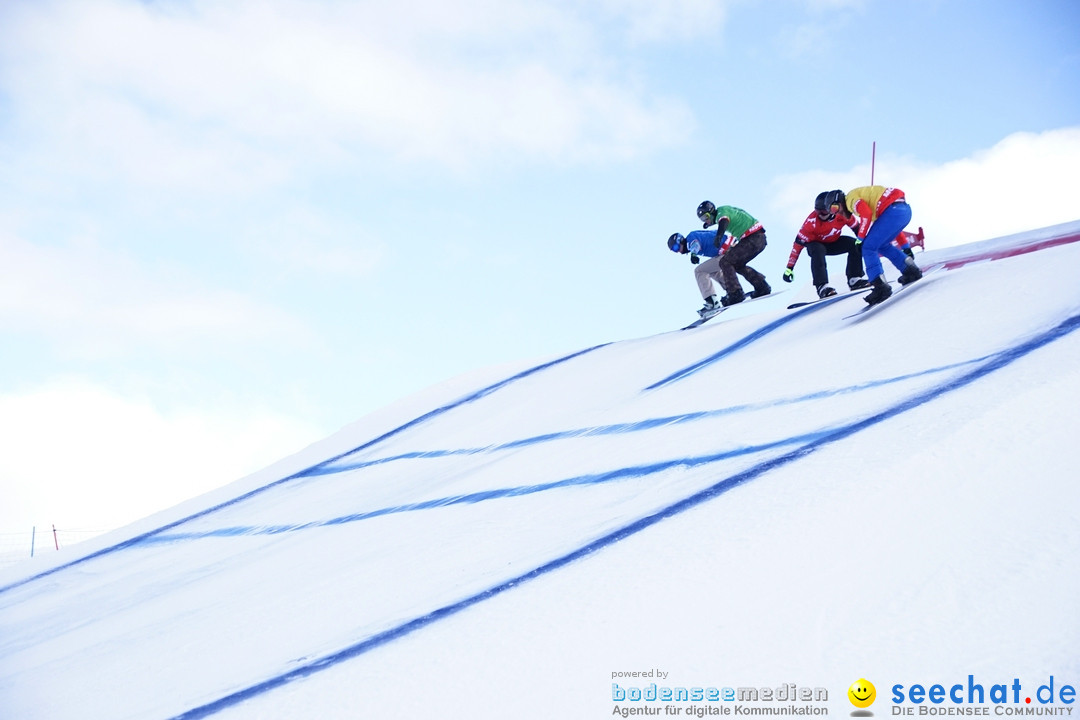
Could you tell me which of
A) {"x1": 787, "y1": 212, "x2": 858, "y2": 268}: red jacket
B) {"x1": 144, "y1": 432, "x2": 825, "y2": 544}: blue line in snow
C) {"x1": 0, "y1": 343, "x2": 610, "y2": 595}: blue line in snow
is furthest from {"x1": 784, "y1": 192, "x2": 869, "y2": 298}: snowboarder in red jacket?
{"x1": 144, "y1": 432, "x2": 825, "y2": 544}: blue line in snow

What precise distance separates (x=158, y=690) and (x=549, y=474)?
2.04 metres

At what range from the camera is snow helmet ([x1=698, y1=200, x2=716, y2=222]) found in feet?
29.7

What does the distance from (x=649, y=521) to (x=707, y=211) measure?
6.19 meters

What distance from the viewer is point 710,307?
9.20m

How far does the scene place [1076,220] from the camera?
25.9 feet

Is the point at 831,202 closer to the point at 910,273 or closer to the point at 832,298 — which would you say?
the point at 910,273

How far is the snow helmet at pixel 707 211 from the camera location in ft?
29.7

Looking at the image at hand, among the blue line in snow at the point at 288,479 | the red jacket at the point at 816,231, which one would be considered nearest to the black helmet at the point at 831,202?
the red jacket at the point at 816,231

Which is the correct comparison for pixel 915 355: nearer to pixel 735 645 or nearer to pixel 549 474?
pixel 549 474

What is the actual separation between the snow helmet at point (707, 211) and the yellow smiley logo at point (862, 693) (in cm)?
731

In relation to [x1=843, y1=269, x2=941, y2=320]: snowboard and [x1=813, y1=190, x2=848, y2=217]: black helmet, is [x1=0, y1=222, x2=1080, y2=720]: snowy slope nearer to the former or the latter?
[x1=843, y1=269, x2=941, y2=320]: snowboard

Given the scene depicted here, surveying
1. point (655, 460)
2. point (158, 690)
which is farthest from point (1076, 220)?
point (158, 690)

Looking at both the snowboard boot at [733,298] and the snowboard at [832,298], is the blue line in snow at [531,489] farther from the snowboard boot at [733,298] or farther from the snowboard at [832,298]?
the snowboard boot at [733,298]

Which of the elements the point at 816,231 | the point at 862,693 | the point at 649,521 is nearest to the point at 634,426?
the point at 649,521
